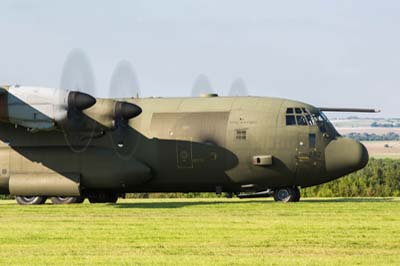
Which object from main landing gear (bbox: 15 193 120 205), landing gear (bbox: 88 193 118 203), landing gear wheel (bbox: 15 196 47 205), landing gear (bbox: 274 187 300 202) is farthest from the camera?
landing gear (bbox: 88 193 118 203)

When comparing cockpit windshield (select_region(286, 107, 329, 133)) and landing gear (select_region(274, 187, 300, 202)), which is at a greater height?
cockpit windshield (select_region(286, 107, 329, 133))

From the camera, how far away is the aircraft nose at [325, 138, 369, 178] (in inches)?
1481

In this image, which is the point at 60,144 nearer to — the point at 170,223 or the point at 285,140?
the point at 285,140

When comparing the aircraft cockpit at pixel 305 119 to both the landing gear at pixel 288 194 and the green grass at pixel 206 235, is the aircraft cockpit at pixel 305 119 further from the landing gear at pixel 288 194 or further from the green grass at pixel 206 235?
the green grass at pixel 206 235

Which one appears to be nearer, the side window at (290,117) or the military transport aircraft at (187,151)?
the military transport aircraft at (187,151)

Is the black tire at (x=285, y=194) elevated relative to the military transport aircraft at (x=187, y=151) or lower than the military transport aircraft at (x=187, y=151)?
lower

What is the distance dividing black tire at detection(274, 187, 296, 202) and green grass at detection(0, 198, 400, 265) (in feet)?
9.05

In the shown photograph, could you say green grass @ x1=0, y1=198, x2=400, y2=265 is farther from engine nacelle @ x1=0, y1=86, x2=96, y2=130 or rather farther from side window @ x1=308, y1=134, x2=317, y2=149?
engine nacelle @ x1=0, y1=86, x2=96, y2=130

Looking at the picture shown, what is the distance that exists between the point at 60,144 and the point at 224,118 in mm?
6945


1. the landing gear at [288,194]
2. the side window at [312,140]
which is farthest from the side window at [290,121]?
the landing gear at [288,194]

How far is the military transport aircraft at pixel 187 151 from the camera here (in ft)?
124

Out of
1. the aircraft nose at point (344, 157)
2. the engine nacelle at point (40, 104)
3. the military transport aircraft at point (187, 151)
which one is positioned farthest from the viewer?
the military transport aircraft at point (187, 151)

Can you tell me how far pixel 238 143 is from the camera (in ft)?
125

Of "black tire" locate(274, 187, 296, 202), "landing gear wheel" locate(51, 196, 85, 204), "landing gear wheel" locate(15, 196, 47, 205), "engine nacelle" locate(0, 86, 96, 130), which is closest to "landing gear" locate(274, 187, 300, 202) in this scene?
"black tire" locate(274, 187, 296, 202)
